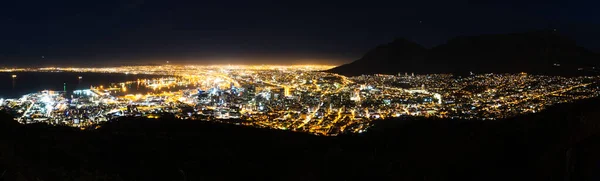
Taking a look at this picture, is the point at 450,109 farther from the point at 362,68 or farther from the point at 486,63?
the point at 362,68

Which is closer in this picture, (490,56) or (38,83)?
(490,56)

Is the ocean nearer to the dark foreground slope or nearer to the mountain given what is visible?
the dark foreground slope

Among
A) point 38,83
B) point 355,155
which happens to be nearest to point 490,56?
point 355,155

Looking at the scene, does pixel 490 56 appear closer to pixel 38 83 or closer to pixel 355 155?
pixel 355 155

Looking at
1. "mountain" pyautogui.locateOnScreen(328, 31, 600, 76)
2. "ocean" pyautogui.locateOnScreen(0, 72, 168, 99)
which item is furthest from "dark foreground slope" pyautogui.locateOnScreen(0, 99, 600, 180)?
"ocean" pyautogui.locateOnScreen(0, 72, 168, 99)

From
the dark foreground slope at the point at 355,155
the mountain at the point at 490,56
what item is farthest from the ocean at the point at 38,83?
the mountain at the point at 490,56
